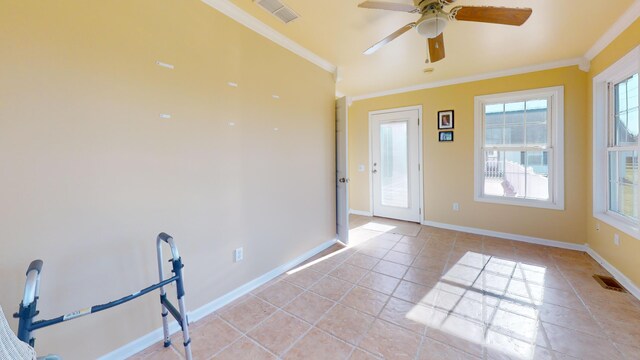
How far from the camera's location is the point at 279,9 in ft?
6.95

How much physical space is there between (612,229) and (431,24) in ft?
9.48

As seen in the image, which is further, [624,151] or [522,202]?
[522,202]

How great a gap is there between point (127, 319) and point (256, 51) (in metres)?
2.33

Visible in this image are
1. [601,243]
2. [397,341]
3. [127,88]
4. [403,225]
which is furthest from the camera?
[403,225]

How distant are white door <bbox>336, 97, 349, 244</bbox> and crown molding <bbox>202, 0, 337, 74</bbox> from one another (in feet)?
2.09

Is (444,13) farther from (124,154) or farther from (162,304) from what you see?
(162,304)

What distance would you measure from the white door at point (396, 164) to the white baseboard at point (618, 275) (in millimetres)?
2158

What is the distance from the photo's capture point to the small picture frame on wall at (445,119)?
4.11m

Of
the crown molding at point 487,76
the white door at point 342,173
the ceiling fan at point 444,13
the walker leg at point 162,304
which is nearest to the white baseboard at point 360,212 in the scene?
the white door at point 342,173

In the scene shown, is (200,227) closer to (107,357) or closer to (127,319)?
(127,319)

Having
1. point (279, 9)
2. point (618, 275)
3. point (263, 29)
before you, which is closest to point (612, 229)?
point (618, 275)

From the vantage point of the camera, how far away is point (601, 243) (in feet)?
9.43

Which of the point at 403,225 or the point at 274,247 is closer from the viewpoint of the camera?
the point at 274,247

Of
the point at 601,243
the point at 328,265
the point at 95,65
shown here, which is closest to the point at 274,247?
the point at 328,265
